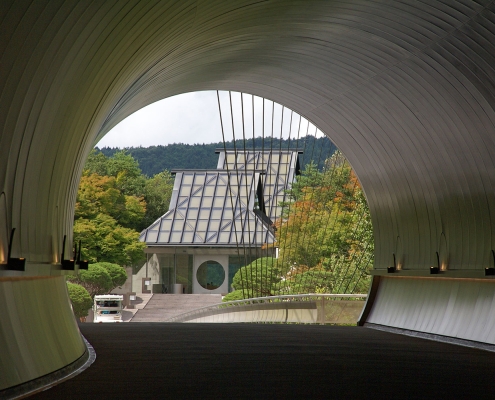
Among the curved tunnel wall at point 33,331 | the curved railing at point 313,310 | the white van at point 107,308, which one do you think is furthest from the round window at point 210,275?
the curved tunnel wall at point 33,331

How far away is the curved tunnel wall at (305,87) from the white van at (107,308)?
25.4 m

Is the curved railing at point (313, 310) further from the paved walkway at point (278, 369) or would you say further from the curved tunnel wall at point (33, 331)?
the curved tunnel wall at point (33, 331)

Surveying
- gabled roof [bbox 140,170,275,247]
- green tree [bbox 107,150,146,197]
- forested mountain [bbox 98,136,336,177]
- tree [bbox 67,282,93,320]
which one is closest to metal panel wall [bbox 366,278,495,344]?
tree [bbox 67,282,93,320]

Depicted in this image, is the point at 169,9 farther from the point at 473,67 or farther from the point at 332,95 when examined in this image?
the point at 332,95

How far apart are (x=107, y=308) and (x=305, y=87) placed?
28291 mm

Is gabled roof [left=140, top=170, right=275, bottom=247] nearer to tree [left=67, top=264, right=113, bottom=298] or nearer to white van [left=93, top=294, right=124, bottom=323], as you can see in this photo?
tree [left=67, top=264, right=113, bottom=298]

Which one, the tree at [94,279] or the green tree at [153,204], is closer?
the tree at [94,279]

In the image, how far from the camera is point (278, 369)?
1101cm

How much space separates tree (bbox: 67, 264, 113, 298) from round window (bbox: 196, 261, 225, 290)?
36.6 ft

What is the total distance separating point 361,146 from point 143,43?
35.3 feet

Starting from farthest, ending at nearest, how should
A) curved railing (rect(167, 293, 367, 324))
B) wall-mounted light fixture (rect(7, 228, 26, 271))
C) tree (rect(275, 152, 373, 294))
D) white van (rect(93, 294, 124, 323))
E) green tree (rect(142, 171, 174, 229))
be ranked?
green tree (rect(142, 171, 174, 229))
white van (rect(93, 294, 124, 323))
tree (rect(275, 152, 373, 294))
curved railing (rect(167, 293, 367, 324))
wall-mounted light fixture (rect(7, 228, 26, 271))

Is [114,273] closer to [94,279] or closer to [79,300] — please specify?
[94,279]

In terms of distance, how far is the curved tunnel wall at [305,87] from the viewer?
25.7 ft

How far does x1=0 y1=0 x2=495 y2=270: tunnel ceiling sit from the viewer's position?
781 cm
